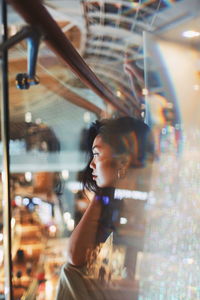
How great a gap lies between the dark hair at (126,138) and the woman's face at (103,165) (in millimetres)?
17

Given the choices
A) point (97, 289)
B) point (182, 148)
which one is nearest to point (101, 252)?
point (97, 289)

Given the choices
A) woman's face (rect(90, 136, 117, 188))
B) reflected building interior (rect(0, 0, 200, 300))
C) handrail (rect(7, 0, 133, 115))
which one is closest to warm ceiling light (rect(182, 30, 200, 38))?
reflected building interior (rect(0, 0, 200, 300))

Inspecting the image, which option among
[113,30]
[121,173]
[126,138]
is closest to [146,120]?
[126,138]

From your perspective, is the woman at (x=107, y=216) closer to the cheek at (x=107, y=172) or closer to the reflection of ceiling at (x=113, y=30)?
the cheek at (x=107, y=172)

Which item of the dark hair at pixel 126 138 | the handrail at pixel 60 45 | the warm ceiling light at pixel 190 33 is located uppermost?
the warm ceiling light at pixel 190 33

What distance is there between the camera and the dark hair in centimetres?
117

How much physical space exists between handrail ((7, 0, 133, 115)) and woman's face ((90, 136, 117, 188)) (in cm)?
15

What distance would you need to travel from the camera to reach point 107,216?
3.85ft

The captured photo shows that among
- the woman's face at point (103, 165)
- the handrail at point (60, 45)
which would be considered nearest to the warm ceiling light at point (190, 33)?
the handrail at point (60, 45)

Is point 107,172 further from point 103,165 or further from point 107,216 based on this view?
point 107,216

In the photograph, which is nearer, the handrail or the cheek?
the handrail

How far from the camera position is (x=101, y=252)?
3.85 feet

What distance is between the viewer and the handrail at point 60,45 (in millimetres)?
907

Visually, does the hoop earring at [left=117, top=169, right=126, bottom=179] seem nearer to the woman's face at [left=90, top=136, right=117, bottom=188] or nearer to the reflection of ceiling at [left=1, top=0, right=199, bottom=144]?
the woman's face at [left=90, top=136, right=117, bottom=188]
